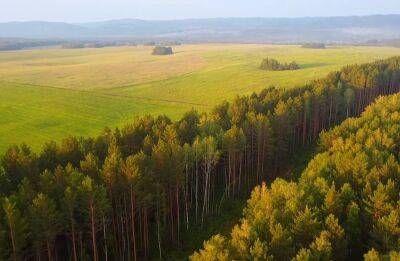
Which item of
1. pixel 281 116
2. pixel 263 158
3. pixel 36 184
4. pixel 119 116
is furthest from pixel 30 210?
pixel 119 116

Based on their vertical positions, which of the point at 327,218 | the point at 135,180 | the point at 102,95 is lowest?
the point at 102,95

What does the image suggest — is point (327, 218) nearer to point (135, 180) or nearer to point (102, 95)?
point (135, 180)

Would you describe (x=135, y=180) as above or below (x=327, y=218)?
above

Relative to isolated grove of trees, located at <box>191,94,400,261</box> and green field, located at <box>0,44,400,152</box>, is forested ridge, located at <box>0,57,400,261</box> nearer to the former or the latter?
isolated grove of trees, located at <box>191,94,400,261</box>

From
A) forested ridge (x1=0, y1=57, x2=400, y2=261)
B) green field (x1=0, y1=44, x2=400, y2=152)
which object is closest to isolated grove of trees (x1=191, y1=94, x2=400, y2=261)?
forested ridge (x1=0, y1=57, x2=400, y2=261)

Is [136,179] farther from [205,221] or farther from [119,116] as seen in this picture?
[119,116]

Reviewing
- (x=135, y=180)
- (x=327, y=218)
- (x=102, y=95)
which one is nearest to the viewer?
(x=327, y=218)

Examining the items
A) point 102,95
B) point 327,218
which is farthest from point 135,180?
point 102,95

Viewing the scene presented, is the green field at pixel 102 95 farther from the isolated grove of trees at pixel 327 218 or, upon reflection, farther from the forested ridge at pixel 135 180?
the isolated grove of trees at pixel 327 218
